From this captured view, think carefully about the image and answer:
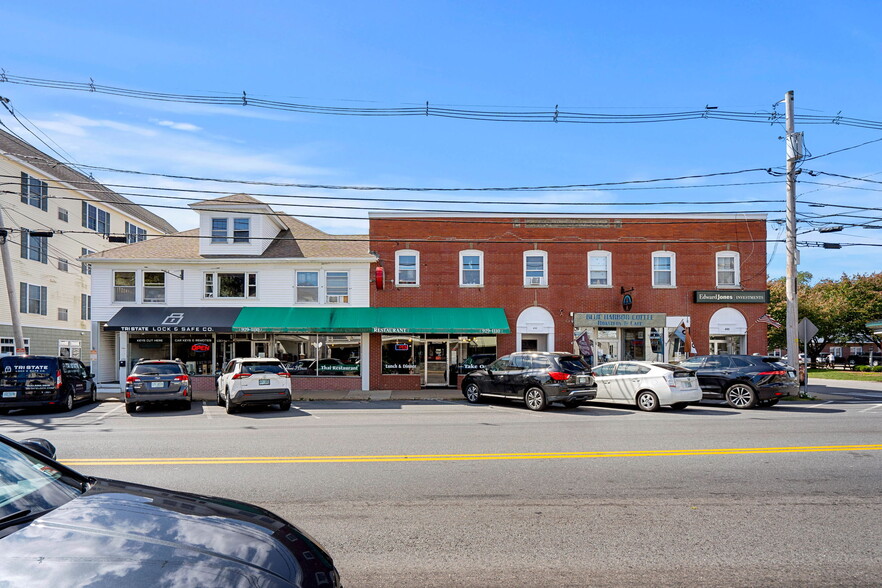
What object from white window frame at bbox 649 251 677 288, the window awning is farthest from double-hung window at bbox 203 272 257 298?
white window frame at bbox 649 251 677 288

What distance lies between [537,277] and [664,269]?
5.58m

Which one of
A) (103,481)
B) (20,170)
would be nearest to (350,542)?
(103,481)

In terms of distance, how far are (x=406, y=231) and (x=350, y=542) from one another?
20.6 m

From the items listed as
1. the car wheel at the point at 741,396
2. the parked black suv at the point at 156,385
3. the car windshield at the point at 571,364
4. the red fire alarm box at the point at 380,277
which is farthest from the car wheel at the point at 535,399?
the parked black suv at the point at 156,385

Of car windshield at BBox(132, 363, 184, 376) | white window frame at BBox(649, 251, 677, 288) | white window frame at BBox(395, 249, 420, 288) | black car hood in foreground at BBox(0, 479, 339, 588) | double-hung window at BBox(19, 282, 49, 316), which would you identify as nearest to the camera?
black car hood in foreground at BBox(0, 479, 339, 588)

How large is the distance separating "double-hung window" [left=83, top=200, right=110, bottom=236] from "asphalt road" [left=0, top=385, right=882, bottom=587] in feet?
89.3

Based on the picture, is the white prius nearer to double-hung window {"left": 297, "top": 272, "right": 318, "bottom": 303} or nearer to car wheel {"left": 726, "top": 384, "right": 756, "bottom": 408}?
car wheel {"left": 726, "top": 384, "right": 756, "bottom": 408}

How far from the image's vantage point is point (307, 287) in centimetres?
2469

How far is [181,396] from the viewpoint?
1738 cm

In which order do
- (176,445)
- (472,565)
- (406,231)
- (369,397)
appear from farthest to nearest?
1. (406,231)
2. (369,397)
3. (176,445)
4. (472,565)

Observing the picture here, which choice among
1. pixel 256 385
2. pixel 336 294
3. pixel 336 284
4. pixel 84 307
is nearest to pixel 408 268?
pixel 336 284

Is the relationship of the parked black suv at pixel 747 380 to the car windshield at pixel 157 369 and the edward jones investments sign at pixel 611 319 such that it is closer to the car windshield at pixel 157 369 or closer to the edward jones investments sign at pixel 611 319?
the edward jones investments sign at pixel 611 319

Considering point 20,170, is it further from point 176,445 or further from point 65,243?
point 176,445

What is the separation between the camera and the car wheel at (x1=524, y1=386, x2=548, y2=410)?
54.5 ft
